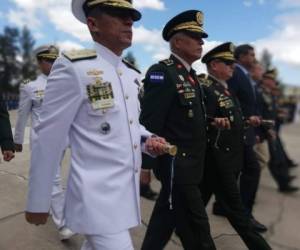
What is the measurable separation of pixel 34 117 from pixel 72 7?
2400 millimetres

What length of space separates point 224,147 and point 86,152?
7.38 feet

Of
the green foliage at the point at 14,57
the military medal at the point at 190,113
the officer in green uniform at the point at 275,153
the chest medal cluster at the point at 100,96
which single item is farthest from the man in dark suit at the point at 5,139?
the green foliage at the point at 14,57

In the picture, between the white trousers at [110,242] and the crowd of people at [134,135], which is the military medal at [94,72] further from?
the white trousers at [110,242]

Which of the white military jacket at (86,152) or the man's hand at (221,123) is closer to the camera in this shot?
the white military jacket at (86,152)

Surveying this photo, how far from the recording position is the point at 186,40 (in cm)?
386

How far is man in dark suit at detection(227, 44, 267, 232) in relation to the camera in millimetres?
5629

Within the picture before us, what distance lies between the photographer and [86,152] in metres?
2.40

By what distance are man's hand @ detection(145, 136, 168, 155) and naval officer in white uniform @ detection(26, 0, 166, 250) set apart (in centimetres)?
11

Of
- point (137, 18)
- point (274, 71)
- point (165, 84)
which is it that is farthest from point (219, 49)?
point (274, 71)

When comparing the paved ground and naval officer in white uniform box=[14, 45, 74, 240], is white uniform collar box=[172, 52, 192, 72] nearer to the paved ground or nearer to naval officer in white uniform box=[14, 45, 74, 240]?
naval officer in white uniform box=[14, 45, 74, 240]

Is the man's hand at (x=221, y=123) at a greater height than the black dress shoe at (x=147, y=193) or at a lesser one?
greater

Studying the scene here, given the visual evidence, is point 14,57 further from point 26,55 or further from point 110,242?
point 110,242

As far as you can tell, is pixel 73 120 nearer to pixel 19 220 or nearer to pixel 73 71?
pixel 73 71

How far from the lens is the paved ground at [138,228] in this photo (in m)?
4.53
